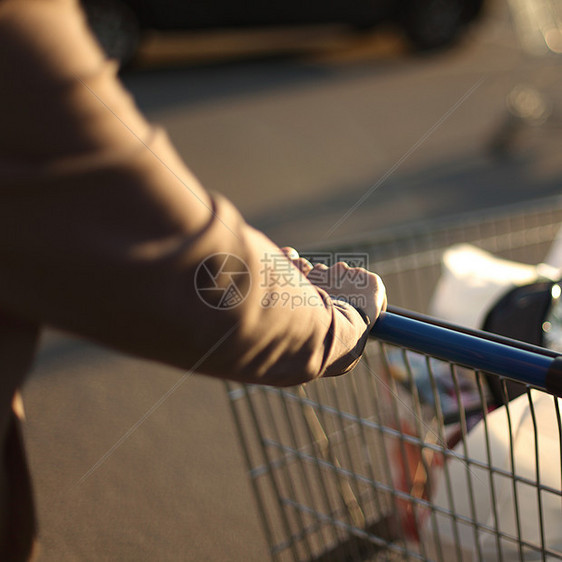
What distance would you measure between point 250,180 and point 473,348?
4074 millimetres

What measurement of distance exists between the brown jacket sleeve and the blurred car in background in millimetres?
6472

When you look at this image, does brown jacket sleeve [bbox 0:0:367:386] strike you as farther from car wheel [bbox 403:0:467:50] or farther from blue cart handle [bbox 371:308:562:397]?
car wheel [bbox 403:0:467:50]

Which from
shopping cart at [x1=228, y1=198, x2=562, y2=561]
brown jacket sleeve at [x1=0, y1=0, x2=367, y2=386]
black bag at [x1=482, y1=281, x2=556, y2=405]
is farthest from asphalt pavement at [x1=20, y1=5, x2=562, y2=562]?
brown jacket sleeve at [x1=0, y1=0, x2=367, y2=386]

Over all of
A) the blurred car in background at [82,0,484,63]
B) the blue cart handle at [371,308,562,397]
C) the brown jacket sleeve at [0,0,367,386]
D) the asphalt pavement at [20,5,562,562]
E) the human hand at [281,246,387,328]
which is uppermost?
the brown jacket sleeve at [0,0,367,386]

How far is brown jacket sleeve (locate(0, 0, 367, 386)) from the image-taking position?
25.1 inches

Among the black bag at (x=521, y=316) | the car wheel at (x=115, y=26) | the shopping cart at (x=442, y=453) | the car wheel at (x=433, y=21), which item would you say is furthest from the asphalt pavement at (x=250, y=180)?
the black bag at (x=521, y=316)

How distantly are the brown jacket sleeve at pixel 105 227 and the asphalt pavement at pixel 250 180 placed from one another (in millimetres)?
1664

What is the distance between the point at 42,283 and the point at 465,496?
1.14 meters

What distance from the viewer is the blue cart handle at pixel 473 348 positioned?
1027 millimetres

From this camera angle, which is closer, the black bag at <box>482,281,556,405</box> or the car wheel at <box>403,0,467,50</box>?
the black bag at <box>482,281,556,405</box>

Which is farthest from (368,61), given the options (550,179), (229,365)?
(229,365)

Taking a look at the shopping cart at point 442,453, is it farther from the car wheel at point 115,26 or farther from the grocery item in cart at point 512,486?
the car wheel at point 115,26

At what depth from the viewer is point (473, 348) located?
108 cm

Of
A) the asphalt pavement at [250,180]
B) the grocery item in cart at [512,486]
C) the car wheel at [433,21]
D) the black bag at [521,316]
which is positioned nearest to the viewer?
the grocery item in cart at [512,486]
